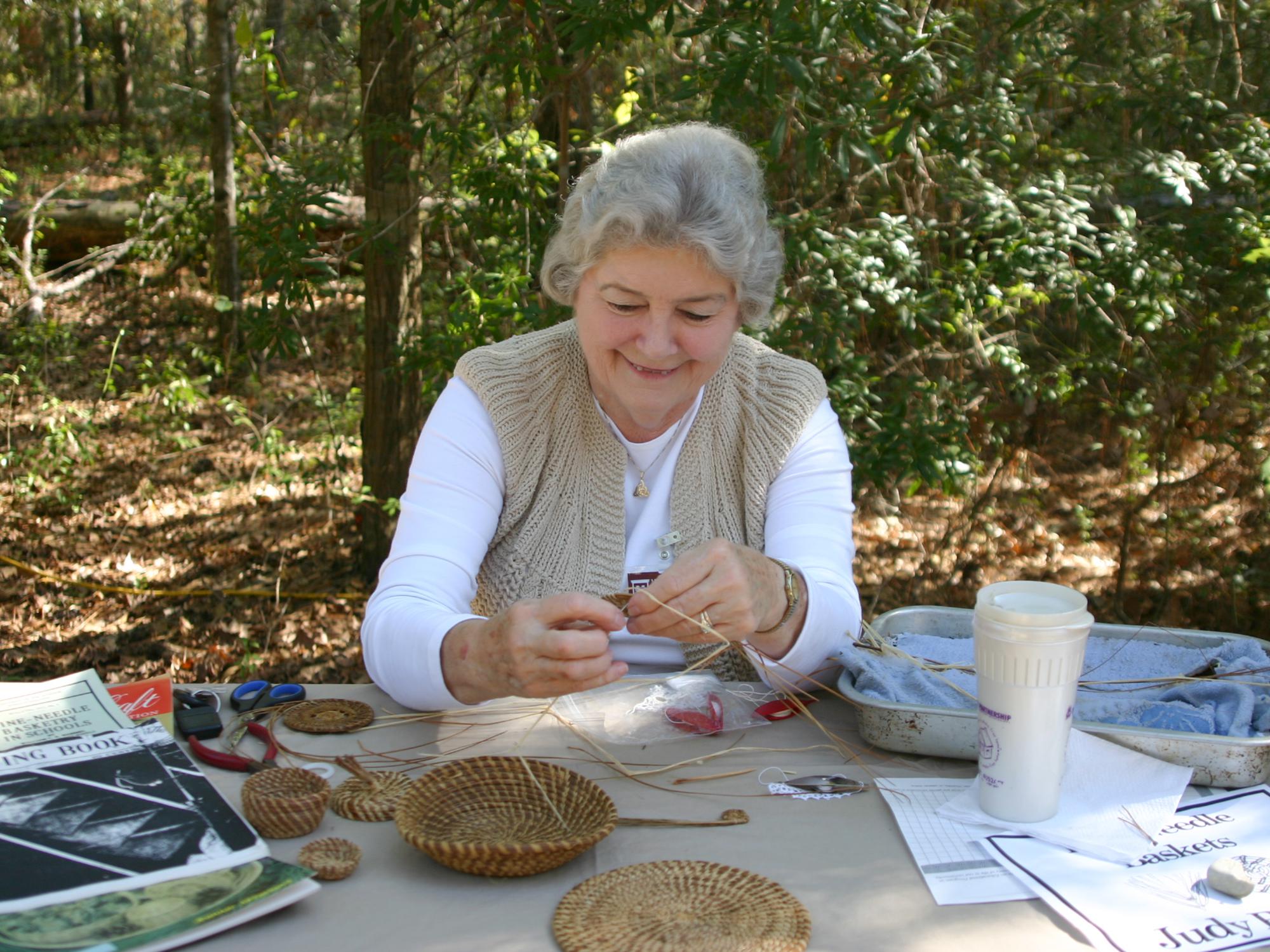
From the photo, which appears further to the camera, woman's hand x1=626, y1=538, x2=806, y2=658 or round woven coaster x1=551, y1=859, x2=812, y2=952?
woman's hand x1=626, y1=538, x2=806, y2=658

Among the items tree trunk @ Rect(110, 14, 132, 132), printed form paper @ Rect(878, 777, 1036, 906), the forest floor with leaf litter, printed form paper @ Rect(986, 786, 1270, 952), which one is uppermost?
tree trunk @ Rect(110, 14, 132, 132)

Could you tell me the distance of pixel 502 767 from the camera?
4.49ft

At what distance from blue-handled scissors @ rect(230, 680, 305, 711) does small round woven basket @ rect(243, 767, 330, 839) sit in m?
0.32

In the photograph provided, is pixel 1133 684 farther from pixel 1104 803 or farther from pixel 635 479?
pixel 635 479

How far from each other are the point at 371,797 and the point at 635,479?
880mm

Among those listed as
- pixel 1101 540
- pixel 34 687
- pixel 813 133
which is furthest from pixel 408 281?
pixel 1101 540

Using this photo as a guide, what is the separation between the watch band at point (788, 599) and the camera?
1.68 m

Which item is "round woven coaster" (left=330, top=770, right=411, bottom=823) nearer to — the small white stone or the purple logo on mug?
the purple logo on mug

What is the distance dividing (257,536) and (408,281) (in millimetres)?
1391

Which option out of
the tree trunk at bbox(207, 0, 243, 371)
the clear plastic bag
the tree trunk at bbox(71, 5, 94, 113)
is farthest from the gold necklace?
the tree trunk at bbox(71, 5, 94, 113)

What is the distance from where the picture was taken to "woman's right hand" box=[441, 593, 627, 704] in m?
1.42

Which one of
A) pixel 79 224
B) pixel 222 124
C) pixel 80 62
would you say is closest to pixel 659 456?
pixel 222 124

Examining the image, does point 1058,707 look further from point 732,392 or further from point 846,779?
point 732,392

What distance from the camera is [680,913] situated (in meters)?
1.14
